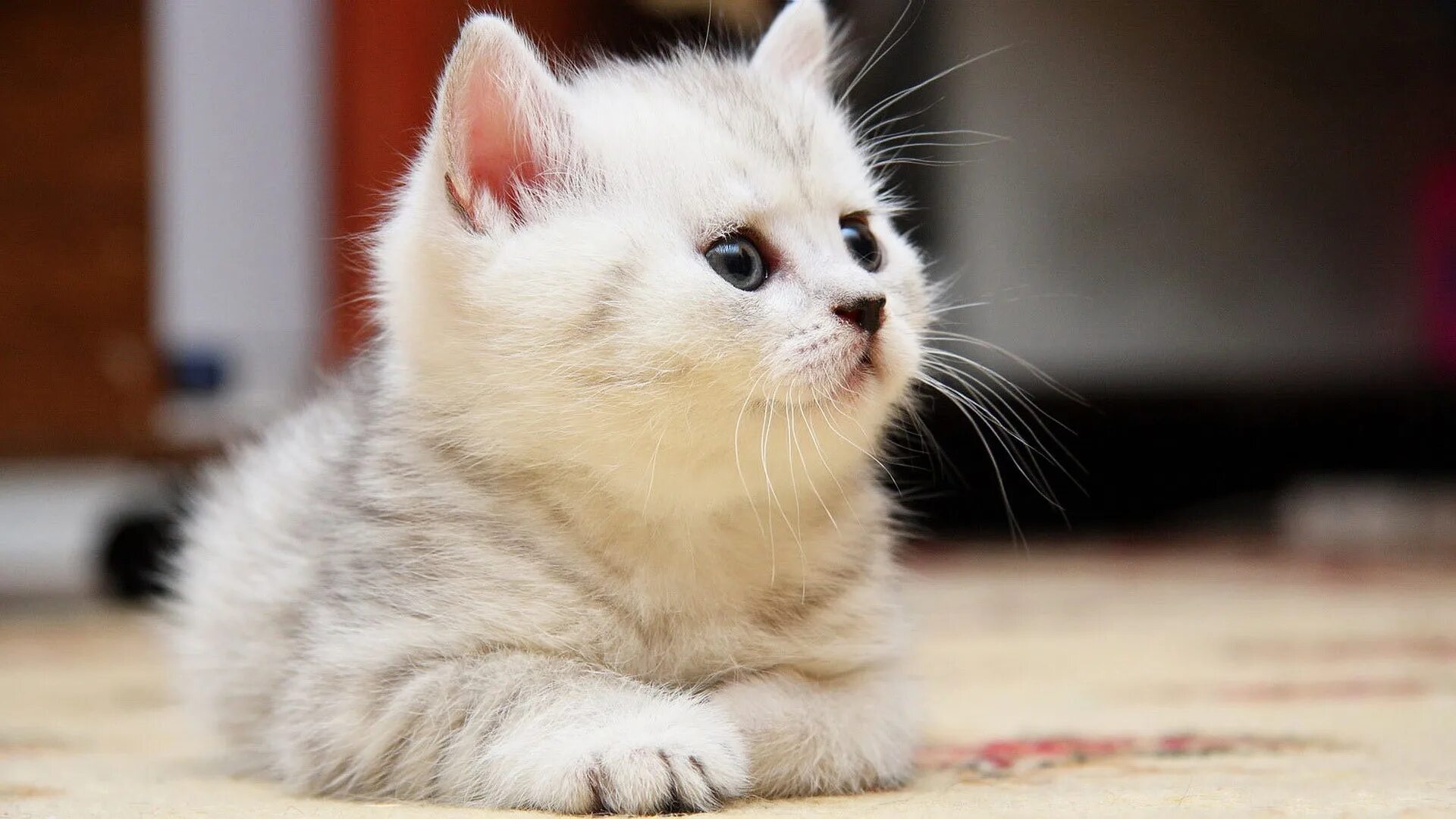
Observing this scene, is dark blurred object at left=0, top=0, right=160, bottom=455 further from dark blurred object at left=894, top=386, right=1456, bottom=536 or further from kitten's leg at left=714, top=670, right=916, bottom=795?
kitten's leg at left=714, top=670, right=916, bottom=795

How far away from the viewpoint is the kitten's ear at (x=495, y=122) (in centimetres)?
119

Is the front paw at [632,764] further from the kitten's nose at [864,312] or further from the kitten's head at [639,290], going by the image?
the kitten's nose at [864,312]

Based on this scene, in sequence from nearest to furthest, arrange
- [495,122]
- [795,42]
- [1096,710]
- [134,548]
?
[495,122] < [795,42] < [1096,710] < [134,548]

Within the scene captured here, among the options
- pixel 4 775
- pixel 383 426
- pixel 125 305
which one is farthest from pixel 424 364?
pixel 125 305

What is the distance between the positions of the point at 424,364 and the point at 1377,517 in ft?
14.9

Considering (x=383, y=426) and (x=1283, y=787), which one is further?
(x=383, y=426)

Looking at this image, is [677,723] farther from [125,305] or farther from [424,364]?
[125,305]

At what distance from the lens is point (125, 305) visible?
3.29 metres

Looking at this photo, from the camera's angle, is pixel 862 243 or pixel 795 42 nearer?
pixel 862 243

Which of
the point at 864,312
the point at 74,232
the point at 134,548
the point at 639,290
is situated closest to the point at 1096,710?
the point at 864,312

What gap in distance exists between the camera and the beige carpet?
111cm

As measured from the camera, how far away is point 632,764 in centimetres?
102

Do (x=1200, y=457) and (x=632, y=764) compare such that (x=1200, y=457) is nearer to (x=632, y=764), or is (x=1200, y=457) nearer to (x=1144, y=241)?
(x=1144, y=241)

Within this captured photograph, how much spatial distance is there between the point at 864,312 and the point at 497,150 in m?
0.35
